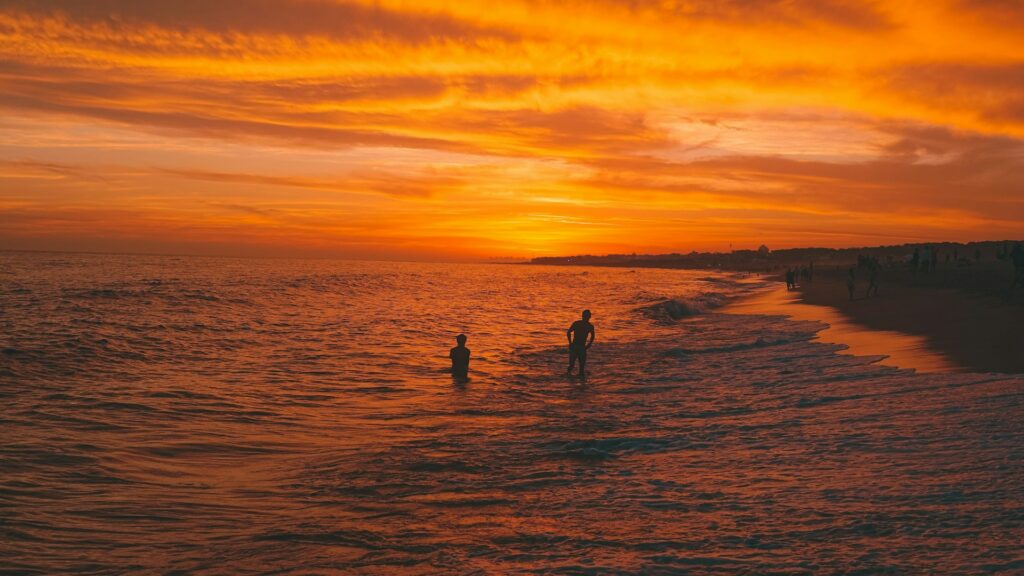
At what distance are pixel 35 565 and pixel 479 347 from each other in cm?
2196

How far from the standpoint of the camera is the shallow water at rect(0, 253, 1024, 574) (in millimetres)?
7195

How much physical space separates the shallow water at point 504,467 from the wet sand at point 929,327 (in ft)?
5.44

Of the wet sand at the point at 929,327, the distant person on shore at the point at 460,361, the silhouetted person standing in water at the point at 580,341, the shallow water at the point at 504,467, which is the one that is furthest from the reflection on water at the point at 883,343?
the distant person on shore at the point at 460,361

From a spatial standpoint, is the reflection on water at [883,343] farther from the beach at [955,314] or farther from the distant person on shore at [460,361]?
the distant person on shore at [460,361]

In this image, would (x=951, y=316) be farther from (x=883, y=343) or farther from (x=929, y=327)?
(x=883, y=343)

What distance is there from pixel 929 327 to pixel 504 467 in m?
21.4

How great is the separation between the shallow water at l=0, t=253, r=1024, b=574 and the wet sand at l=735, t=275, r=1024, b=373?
1659 millimetres

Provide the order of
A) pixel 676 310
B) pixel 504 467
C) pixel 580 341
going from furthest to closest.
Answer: pixel 676 310
pixel 580 341
pixel 504 467

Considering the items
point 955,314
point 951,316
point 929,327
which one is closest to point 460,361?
point 929,327

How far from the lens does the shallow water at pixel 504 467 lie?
7.20 meters

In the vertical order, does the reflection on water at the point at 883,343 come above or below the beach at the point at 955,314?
below

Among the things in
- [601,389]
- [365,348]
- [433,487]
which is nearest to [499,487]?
[433,487]

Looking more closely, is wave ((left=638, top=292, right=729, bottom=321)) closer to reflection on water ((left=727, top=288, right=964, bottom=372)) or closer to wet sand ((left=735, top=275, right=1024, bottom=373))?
wet sand ((left=735, top=275, right=1024, bottom=373))

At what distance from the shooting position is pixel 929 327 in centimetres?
2609
